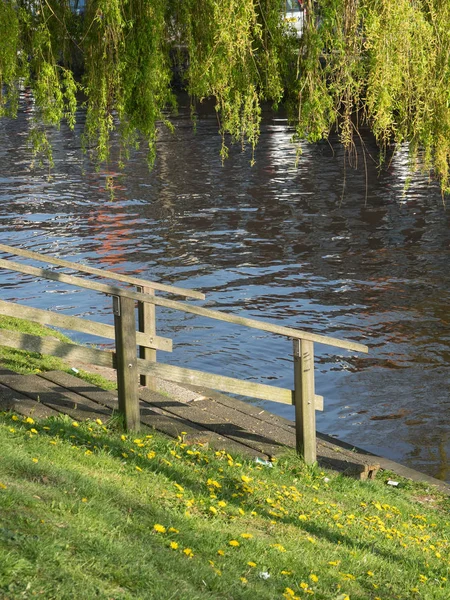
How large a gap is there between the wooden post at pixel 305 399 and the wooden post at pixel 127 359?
147cm

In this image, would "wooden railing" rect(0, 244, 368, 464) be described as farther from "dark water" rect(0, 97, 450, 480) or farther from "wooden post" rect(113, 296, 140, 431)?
"dark water" rect(0, 97, 450, 480)

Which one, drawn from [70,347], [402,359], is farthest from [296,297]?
[70,347]

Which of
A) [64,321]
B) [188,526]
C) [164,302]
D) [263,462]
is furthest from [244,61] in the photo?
[188,526]

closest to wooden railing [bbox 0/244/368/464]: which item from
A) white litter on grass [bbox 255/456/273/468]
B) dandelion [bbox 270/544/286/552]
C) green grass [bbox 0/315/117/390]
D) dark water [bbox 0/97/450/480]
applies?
white litter on grass [bbox 255/456/273/468]

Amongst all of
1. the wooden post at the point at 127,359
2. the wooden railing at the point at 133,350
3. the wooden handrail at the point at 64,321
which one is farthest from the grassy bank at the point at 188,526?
the wooden handrail at the point at 64,321

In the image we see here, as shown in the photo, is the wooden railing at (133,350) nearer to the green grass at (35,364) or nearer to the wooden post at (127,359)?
the wooden post at (127,359)

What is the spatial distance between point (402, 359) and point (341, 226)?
1118 cm

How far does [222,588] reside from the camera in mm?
5121

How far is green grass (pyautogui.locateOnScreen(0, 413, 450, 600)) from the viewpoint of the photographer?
4812 millimetres

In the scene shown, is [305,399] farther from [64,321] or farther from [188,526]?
[188,526]

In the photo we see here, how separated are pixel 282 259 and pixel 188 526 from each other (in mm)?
17177

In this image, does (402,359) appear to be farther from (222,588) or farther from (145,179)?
(145,179)

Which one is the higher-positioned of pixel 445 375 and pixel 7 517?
pixel 7 517

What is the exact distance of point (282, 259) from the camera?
75.3ft
